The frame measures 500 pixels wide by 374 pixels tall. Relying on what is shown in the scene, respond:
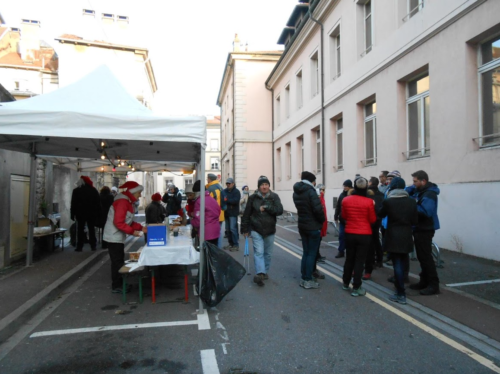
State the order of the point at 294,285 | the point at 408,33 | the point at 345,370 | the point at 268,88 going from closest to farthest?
1. the point at 345,370
2. the point at 294,285
3. the point at 408,33
4. the point at 268,88

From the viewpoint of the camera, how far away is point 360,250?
5199mm

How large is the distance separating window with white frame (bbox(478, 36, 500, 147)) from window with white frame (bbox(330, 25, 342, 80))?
791 cm

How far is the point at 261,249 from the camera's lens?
593 centimetres

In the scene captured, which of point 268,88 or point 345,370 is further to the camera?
point 268,88

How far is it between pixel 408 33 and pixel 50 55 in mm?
32414

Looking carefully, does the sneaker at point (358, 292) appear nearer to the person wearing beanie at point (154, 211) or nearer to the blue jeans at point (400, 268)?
the blue jeans at point (400, 268)

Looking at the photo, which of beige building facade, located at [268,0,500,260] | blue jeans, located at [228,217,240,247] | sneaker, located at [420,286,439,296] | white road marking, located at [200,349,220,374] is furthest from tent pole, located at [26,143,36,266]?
beige building facade, located at [268,0,500,260]

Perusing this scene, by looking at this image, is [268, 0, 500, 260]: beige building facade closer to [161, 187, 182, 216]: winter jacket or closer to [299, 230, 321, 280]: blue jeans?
[299, 230, 321, 280]: blue jeans

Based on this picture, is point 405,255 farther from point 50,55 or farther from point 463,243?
point 50,55

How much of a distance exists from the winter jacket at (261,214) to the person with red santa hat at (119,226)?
169cm

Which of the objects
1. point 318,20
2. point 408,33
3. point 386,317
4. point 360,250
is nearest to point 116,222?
point 360,250

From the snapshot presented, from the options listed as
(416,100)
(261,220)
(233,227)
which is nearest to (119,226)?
(261,220)

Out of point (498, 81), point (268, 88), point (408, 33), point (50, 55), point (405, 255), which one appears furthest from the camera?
point (50, 55)

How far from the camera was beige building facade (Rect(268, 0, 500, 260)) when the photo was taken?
755 cm
